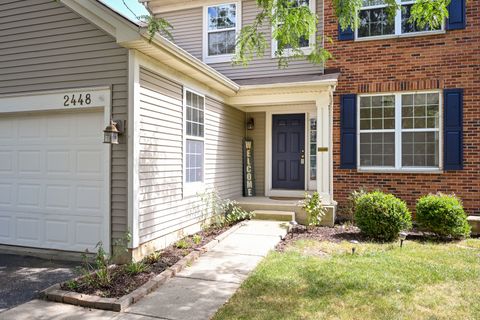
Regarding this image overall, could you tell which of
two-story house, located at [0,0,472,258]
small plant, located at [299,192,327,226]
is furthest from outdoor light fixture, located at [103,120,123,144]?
small plant, located at [299,192,327,226]

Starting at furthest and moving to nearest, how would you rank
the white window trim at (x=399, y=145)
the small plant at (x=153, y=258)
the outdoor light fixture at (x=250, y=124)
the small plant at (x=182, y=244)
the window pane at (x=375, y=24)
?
the outdoor light fixture at (x=250, y=124) → the window pane at (x=375, y=24) → the white window trim at (x=399, y=145) → the small plant at (x=182, y=244) → the small plant at (x=153, y=258)

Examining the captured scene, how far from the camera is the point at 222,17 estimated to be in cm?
980

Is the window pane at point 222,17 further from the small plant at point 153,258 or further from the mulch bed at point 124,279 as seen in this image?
the small plant at point 153,258

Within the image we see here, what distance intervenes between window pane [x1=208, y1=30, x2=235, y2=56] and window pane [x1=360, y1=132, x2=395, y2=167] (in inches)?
162

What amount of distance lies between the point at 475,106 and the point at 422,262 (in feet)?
14.5

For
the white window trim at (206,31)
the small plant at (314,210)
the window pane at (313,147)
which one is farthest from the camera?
the white window trim at (206,31)

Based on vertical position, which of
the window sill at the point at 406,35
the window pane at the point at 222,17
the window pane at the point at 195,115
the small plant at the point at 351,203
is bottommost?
the small plant at the point at 351,203

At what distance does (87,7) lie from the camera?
5.10 meters

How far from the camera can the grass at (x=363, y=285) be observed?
11.9 feet

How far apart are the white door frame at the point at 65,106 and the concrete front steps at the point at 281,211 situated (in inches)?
143

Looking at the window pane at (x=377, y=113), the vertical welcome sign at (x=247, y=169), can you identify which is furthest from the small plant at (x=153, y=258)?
the window pane at (x=377, y=113)

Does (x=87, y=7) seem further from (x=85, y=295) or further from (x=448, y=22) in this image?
(x=448, y=22)

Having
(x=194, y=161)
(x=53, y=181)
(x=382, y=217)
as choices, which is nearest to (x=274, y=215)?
(x=194, y=161)

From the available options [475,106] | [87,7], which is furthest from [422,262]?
[87,7]
